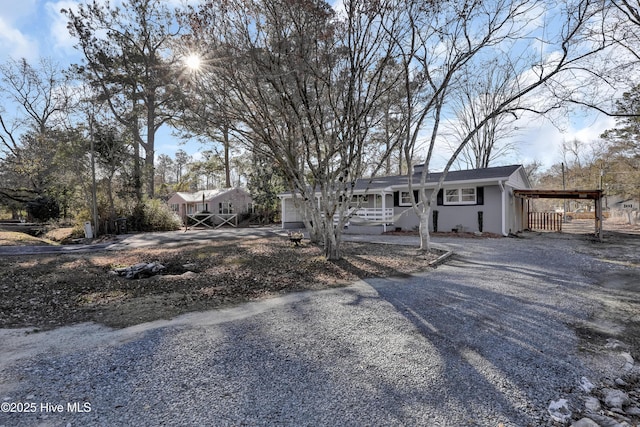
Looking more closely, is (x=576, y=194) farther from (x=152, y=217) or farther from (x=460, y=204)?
(x=152, y=217)

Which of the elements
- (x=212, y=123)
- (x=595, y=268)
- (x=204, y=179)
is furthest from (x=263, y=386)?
(x=204, y=179)

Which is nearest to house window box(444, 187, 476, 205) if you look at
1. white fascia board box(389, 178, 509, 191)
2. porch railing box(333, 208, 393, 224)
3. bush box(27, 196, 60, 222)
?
white fascia board box(389, 178, 509, 191)

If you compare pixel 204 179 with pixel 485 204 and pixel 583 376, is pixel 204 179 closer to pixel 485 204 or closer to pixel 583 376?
pixel 485 204

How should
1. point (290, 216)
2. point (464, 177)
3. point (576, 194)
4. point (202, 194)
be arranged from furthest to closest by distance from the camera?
point (202, 194)
point (290, 216)
point (464, 177)
point (576, 194)

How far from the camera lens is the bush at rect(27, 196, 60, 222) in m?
18.6

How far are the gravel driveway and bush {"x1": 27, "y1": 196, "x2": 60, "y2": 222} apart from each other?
2022 centimetres

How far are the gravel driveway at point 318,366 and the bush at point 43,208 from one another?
2022cm

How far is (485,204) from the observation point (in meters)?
14.3

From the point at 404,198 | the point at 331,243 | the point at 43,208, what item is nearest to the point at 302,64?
the point at 331,243

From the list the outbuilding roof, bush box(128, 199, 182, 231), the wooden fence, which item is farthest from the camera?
the outbuilding roof

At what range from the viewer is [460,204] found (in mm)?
15047

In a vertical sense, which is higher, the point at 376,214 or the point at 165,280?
the point at 376,214

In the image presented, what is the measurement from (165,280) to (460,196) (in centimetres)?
1366

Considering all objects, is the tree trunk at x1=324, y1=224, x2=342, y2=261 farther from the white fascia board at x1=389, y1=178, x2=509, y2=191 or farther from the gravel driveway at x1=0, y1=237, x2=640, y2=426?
the white fascia board at x1=389, y1=178, x2=509, y2=191
